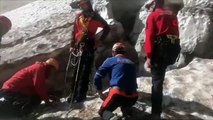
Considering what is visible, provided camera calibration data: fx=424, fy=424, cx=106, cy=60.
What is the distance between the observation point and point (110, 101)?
24.1 ft

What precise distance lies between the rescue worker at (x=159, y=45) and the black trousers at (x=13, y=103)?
2738mm

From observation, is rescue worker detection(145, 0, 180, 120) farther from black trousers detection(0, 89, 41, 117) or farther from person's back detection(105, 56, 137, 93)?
black trousers detection(0, 89, 41, 117)

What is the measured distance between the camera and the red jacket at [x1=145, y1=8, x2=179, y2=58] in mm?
7332

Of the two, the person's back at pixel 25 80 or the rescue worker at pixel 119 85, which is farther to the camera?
the person's back at pixel 25 80

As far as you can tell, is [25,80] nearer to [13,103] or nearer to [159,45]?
[13,103]

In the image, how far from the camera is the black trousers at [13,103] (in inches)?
339

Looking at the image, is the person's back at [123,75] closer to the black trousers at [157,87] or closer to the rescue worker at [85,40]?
the black trousers at [157,87]

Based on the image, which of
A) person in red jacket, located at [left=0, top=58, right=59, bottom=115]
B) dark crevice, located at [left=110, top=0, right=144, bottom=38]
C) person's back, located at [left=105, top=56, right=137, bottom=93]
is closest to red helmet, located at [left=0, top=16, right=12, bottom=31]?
person in red jacket, located at [left=0, top=58, right=59, bottom=115]

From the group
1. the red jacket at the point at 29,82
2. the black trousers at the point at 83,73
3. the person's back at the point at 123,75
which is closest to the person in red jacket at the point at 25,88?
the red jacket at the point at 29,82

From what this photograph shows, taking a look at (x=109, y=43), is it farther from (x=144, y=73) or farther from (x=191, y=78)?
(x=191, y=78)

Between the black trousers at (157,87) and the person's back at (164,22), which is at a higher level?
the person's back at (164,22)

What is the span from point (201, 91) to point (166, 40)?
5.81 ft

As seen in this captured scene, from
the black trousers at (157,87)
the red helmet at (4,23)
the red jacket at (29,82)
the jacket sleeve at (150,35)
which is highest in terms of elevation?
the red helmet at (4,23)

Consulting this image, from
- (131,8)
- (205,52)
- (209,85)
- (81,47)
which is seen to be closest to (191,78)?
(209,85)
